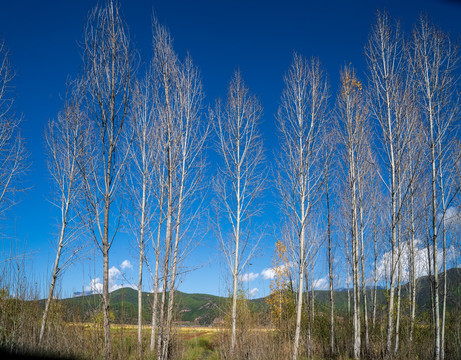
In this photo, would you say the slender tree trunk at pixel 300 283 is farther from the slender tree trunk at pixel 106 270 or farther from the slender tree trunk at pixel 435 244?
the slender tree trunk at pixel 106 270

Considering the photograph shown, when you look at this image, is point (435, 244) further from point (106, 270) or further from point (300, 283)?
point (106, 270)

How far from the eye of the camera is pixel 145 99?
39.9 ft

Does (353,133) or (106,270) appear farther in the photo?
(353,133)

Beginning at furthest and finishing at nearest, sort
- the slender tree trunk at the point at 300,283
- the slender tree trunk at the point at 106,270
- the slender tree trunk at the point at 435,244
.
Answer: the slender tree trunk at the point at 300,283, the slender tree trunk at the point at 435,244, the slender tree trunk at the point at 106,270

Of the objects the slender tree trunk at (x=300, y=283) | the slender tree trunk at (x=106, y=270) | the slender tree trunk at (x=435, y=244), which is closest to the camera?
the slender tree trunk at (x=106, y=270)

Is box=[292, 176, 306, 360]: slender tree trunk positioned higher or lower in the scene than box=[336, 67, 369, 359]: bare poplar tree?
lower

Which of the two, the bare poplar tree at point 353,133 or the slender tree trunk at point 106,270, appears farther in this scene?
the bare poplar tree at point 353,133

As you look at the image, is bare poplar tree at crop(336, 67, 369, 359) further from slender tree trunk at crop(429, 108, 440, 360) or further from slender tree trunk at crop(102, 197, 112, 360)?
slender tree trunk at crop(102, 197, 112, 360)

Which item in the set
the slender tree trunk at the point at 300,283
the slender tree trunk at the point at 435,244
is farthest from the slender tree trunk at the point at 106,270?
the slender tree trunk at the point at 435,244

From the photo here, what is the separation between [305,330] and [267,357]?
798 centimetres

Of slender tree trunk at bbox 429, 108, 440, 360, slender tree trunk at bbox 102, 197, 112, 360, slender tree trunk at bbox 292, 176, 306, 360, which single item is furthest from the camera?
slender tree trunk at bbox 292, 176, 306, 360

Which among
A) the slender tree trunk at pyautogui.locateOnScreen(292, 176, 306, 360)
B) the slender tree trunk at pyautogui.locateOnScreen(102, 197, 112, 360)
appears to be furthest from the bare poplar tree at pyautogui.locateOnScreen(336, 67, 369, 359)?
the slender tree trunk at pyautogui.locateOnScreen(102, 197, 112, 360)

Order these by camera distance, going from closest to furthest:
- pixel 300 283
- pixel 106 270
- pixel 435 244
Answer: pixel 106 270, pixel 435 244, pixel 300 283

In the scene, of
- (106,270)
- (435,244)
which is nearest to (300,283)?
(435,244)
